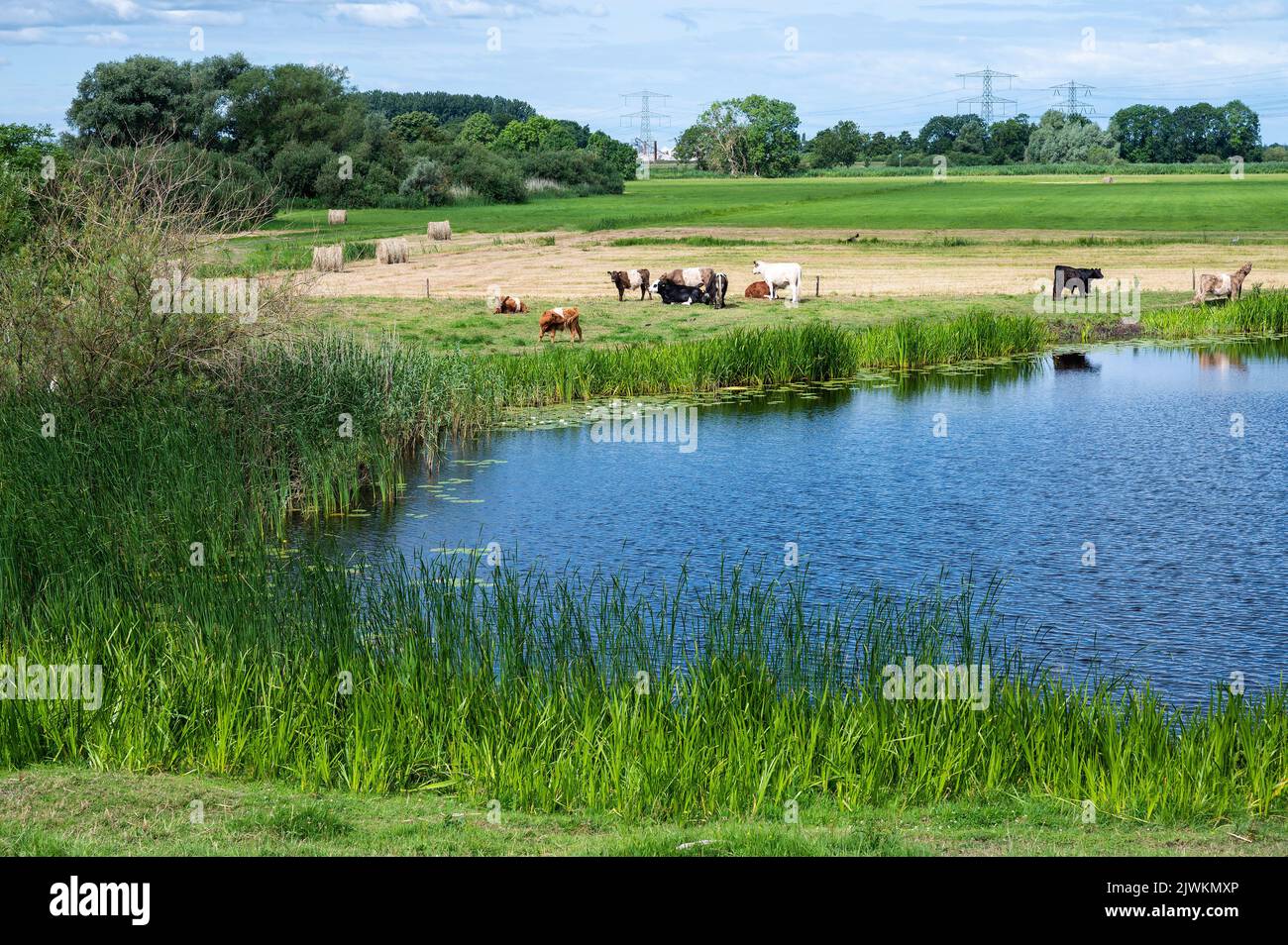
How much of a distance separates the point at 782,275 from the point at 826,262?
16352 millimetres

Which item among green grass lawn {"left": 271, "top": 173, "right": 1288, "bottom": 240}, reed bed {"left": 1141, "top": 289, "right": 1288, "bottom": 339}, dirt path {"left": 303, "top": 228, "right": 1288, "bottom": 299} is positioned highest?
green grass lawn {"left": 271, "top": 173, "right": 1288, "bottom": 240}

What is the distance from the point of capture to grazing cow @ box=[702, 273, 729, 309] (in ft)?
133

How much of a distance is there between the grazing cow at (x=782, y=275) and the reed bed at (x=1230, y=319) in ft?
31.0

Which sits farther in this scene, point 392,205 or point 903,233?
point 392,205

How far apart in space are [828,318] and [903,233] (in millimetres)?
37188

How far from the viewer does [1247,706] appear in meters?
11.0

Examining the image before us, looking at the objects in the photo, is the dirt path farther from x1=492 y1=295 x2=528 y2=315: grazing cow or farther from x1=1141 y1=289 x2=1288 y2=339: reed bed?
x1=1141 y1=289 x2=1288 y2=339: reed bed

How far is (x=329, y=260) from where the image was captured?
54.6 meters

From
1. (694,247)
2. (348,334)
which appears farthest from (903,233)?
(348,334)

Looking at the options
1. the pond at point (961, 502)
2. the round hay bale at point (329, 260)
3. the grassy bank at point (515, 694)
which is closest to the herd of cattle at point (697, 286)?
the pond at point (961, 502)

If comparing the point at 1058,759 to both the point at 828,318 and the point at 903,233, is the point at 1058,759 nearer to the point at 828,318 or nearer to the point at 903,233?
the point at 828,318

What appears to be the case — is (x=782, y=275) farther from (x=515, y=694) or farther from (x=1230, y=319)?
(x=515, y=694)

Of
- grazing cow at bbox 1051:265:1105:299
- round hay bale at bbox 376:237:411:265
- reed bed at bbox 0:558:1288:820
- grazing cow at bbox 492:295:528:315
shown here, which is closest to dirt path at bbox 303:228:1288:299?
round hay bale at bbox 376:237:411:265

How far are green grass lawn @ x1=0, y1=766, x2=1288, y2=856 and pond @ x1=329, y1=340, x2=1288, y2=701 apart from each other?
151 inches
